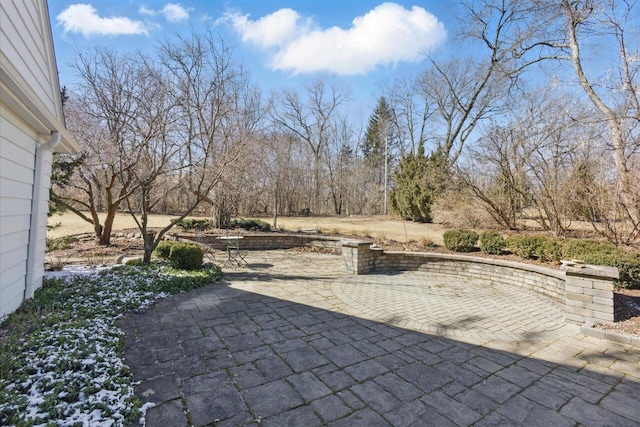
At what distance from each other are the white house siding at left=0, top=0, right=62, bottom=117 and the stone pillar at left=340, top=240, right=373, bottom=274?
5.29m

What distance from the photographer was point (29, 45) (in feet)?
11.4

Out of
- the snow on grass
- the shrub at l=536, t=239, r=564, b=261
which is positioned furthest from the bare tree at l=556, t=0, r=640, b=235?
→ the snow on grass

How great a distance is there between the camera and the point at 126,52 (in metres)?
6.94

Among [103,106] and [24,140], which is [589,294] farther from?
[103,106]

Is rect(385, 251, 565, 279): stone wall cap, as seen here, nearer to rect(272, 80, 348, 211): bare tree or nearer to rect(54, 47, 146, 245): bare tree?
rect(54, 47, 146, 245): bare tree

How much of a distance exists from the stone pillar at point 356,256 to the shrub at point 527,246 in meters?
3.03

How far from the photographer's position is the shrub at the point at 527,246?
5.95 metres

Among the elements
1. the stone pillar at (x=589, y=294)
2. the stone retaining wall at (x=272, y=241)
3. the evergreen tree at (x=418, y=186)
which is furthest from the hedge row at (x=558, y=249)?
the evergreen tree at (x=418, y=186)

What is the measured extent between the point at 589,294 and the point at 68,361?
539cm

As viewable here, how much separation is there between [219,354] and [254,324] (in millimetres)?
776

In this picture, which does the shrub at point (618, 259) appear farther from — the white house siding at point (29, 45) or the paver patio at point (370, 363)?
the white house siding at point (29, 45)

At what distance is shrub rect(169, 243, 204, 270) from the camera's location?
19.4 ft

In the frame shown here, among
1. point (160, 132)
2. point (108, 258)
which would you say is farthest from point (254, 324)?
point (108, 258)

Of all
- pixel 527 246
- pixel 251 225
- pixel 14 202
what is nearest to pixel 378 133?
pixel 251 225
